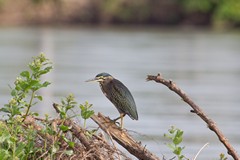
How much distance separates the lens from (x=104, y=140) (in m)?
6.89

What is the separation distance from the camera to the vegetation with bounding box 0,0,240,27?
177 feet

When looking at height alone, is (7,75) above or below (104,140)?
above

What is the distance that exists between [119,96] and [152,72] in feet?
51.0

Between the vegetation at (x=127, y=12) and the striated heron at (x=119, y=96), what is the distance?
1794 inches

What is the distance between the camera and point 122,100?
286 inches

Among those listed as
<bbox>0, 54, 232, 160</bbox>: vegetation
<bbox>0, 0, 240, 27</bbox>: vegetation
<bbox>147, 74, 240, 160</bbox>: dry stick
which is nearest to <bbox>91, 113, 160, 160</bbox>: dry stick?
<bbox>0, 54, 232, 160</bbox>: vegetation

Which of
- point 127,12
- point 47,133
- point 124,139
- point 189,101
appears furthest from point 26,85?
point 127,12

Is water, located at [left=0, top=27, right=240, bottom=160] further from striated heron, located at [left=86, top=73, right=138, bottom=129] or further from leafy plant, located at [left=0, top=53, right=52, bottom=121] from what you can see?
leafy plant, located at [left=0, top=53, right=52, bottom=121]

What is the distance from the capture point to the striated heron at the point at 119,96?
7.24 meters

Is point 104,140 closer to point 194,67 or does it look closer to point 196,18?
point 194,67

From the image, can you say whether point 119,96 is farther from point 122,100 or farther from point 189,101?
point 189,101

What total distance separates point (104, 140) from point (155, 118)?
25.4 feet

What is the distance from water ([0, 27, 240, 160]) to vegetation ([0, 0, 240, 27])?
10.4 m

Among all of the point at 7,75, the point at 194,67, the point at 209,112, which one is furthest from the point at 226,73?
the point at 209,112
